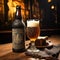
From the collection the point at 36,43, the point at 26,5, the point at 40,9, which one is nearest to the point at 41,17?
the point at 40,9

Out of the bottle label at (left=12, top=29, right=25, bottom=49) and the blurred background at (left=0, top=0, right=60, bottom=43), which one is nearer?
the bottle label at (left=12, top=29, right=25, bottom=49)

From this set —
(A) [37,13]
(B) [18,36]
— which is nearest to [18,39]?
(B) [18,36]

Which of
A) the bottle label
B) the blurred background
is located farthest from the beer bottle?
the blurred background

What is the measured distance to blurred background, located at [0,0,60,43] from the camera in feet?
11.4

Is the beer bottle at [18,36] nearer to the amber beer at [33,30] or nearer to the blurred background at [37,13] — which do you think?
the amber beer at [33,30]

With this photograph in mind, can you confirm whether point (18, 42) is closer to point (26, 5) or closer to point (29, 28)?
point (29, 28)

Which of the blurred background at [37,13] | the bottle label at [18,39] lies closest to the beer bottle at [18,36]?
the bottle label at [18,39]

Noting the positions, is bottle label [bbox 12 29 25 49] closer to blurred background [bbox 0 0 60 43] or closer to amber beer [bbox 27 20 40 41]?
amber beer [bbox 27 20 40 41]

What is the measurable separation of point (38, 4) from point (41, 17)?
336mm

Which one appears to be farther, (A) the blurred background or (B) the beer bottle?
(A) the blurred background

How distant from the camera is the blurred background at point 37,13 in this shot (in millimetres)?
3472

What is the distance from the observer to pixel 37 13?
13.8 ft

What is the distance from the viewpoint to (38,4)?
14.4 ft

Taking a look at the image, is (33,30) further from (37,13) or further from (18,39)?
(37,13)
